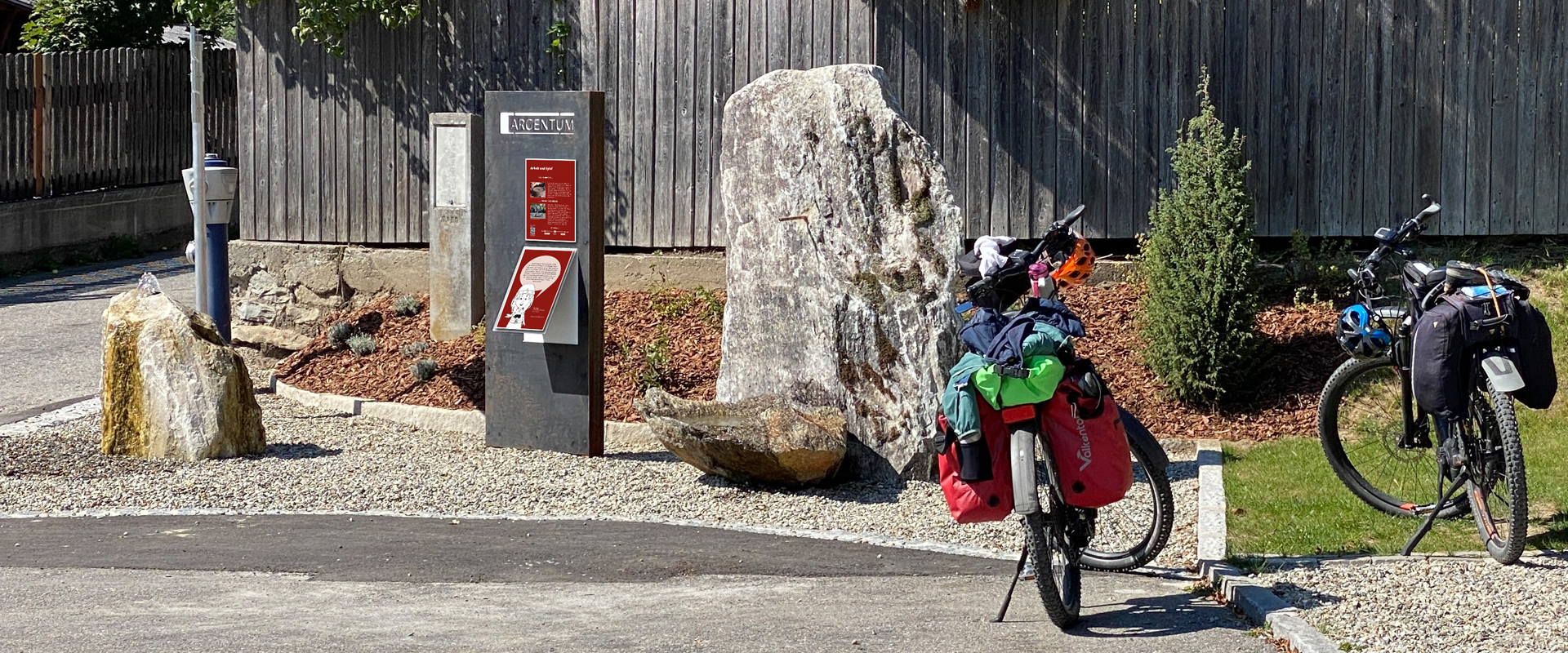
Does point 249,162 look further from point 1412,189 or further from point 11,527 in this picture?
point 1412,189

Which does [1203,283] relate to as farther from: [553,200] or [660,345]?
[553,200]

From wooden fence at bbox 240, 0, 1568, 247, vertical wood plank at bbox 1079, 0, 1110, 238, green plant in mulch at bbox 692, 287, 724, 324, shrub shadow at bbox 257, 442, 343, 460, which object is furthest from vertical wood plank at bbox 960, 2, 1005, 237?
shrub shadow at bbox 257, 442, 343, 460

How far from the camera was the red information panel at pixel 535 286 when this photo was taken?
854 cm

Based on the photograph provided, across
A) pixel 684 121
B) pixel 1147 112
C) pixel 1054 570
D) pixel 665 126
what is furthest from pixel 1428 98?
pixel 1054 570

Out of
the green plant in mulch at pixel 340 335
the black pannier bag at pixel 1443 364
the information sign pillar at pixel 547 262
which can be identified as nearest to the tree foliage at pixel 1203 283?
the black pannier bag at pixel 1443 364

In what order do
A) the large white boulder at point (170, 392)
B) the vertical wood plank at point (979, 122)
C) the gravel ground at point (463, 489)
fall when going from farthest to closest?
the vertical wood plank at point (979, 122) → the large white boulder at point (170, 392) → the gravel ground at point (463, 489)

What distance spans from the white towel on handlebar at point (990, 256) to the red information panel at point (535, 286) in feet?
10.5

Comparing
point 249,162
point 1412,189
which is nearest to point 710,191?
point 249,162

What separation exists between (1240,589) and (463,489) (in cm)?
383

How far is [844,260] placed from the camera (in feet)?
26.1

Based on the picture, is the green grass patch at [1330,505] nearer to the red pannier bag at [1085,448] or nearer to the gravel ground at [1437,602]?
the gravel ground at [1437,602]

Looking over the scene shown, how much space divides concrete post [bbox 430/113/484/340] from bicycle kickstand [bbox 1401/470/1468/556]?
6404mm

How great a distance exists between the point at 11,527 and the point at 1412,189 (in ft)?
27.6

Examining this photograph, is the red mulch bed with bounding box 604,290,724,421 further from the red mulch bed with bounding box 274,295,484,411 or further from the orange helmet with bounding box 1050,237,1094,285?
the orange helmet with bounding box 1050,237,1094,285
